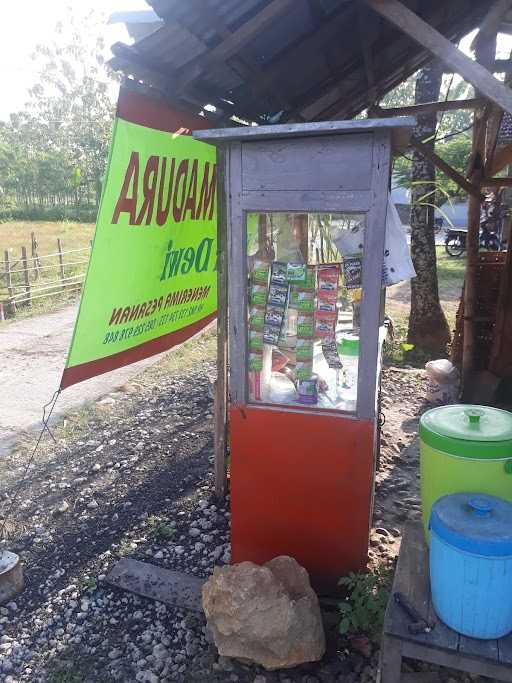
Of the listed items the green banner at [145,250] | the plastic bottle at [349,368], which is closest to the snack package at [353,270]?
the plastic bottle at [349,368]

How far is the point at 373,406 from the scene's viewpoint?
8.76 feet

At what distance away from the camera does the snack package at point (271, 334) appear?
2898 mm

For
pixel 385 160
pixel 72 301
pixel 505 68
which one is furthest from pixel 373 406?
pixel 72 301

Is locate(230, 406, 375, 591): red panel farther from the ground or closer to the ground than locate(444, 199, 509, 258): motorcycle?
closer to the ground

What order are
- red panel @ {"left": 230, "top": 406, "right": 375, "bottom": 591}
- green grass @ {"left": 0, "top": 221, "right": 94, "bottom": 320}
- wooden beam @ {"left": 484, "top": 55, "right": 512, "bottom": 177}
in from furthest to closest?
green grass @ {"left": 0, "top": 221, "right": 94, "bottom": 320} → wooden beam @ {"left": 484, "top": 55, "right": 512, "bottom": 177} → red panel @ {"left": 230, "top": 406, "right": 375, "bottom": 591}

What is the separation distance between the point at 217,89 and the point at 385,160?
1.36 metres

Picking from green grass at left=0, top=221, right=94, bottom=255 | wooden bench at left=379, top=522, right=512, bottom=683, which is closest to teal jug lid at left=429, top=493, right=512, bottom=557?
wooden bench at left=379, top=522, right=512, bottom=683

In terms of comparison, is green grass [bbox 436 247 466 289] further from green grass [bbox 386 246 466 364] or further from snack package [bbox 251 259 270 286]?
snack package [bbox 251 259 270 286]

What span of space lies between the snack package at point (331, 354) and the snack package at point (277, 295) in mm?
324

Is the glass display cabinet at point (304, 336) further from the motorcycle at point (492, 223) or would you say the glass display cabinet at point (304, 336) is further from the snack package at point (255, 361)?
the motorcycle at point (492, 223)

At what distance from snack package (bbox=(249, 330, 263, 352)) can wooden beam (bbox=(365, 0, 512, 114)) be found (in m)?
1.58

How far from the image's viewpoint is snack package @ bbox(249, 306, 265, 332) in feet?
9.45

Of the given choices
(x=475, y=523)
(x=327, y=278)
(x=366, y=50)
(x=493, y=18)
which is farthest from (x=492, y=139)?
(x=475, y=523)

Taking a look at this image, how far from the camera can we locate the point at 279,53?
10.8 feet
